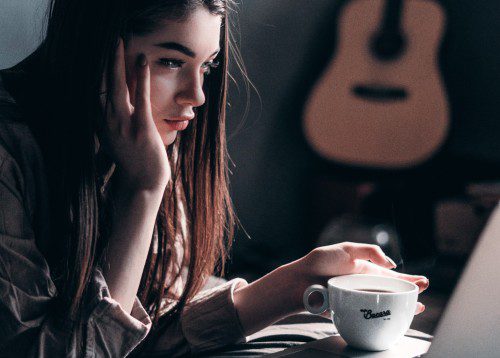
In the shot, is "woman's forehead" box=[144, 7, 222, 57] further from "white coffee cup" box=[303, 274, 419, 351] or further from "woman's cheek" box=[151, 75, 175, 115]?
"white coffee cup" box=[303, 274, 419, 351]

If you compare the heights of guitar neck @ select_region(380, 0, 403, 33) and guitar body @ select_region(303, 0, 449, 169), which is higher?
guitar neck @ select_region(380, 0, 403, 33)

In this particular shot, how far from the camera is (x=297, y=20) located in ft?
8.96

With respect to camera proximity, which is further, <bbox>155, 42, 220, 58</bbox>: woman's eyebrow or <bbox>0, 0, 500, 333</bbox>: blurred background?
<bbox>0, 0, 500, 333</bbox>: blurred background

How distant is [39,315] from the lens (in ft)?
2.48

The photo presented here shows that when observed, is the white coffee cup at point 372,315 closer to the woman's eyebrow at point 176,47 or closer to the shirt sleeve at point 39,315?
the shirt sleeve at point 39,315

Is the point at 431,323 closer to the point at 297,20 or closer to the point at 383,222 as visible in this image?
the point at 383,222

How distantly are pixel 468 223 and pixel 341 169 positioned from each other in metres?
0.54

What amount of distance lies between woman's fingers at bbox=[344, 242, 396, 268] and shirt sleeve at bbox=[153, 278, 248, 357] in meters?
0.19

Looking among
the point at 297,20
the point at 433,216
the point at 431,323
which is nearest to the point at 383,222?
the point at 433,216

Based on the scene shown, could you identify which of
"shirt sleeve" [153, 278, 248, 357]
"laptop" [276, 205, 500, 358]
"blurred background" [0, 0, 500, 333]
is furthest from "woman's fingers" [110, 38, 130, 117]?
"blurred background" [0, 0, 500, 333]

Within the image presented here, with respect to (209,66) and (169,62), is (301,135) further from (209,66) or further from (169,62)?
(169,62)

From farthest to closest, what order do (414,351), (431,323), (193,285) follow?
(431,323), (193,285), (414,351)

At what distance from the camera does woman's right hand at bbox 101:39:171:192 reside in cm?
84

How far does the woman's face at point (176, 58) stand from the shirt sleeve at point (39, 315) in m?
0.27
